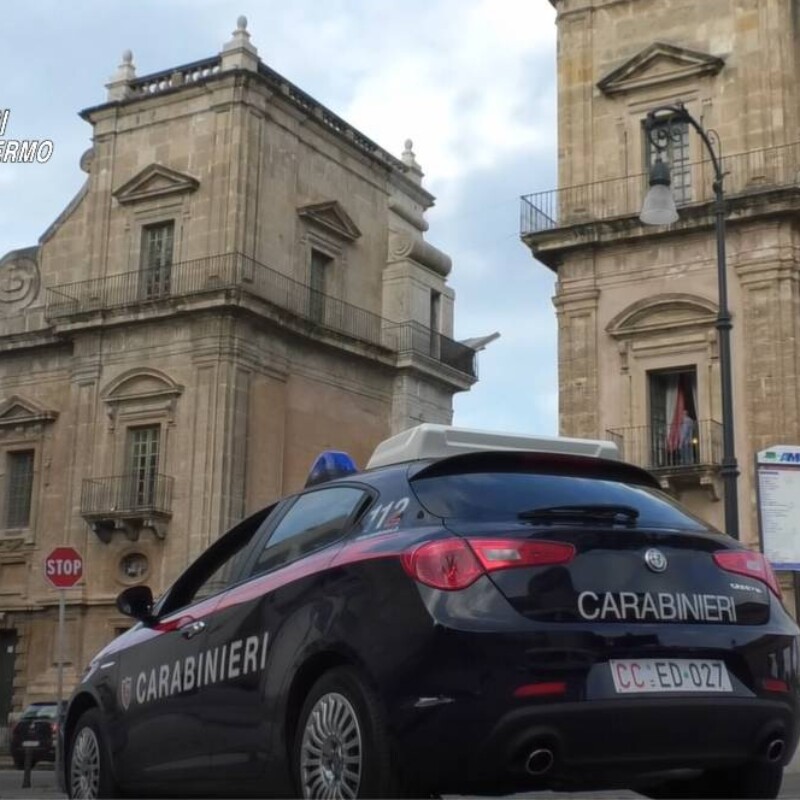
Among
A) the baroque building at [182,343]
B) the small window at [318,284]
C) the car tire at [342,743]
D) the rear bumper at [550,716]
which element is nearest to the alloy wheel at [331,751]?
the car tire at [342,743]

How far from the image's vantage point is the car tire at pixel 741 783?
5.78 metres

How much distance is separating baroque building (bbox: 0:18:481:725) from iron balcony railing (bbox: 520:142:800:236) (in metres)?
9.01

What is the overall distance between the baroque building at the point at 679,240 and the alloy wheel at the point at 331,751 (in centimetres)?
2041

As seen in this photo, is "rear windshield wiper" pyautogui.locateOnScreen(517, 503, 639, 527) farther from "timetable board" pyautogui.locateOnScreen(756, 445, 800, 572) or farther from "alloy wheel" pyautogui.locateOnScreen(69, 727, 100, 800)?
"timetable board" pyautogui.locateOnScreen(756, 445, 800, 572)

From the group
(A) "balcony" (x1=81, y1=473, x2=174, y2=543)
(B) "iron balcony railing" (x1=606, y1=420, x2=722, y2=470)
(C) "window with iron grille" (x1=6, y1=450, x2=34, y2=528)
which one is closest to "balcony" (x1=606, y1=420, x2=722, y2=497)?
(B) "iron balcony railing" (x1=606, y1=420, x2=722, y2=470)

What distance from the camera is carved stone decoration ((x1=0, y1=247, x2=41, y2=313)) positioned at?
38.9 m

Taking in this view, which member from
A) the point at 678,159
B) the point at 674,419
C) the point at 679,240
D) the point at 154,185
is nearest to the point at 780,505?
the point at 674,419

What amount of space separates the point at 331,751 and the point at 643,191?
23163 mm

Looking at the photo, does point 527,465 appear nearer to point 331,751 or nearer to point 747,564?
point 747,564

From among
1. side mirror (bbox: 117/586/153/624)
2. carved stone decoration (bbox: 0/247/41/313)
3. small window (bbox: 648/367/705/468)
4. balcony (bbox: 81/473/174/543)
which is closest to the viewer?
side mirror (bbox: 117/586/153/624)

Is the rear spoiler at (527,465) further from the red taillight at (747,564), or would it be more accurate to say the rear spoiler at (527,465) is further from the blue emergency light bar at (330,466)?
the blue emergency light bar at (330,466)

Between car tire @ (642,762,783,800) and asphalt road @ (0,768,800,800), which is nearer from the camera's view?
car tire @ (642,762,783,800)

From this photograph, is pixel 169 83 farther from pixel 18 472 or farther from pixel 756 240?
pixel 756 240

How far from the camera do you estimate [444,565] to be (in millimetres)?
5305
